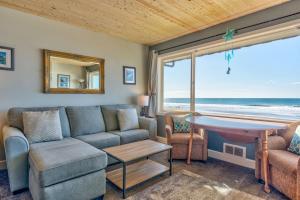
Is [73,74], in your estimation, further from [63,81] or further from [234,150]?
[234,150]

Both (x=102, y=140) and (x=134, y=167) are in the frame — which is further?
(x=102, y=140)

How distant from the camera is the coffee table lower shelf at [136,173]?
6.79 ft

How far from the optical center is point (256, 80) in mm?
2986

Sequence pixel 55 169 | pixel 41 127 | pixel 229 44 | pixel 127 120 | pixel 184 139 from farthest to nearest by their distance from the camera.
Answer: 1. pixel 127 120
2. pixel 229 44
3. pixel 184 139
4. pixel 41 127
5. pixel 55 169

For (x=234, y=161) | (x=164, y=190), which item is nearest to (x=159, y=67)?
(x=234, y=161)

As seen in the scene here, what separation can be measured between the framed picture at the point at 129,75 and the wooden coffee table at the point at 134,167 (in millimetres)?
1859

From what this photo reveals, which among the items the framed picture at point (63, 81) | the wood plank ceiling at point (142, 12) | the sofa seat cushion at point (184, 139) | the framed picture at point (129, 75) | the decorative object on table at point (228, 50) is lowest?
the sofa seat cushion at point (184, 139)

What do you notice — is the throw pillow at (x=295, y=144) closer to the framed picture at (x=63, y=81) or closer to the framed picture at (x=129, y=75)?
the framed picture at (x=129, y=75)

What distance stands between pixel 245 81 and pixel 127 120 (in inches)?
91.7

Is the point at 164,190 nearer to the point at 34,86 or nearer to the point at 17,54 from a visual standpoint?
the point at 34,86

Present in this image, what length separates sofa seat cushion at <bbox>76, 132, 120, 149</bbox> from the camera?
8.46ft

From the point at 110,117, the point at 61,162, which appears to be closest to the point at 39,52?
the point at 110,117

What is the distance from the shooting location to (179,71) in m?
4.03

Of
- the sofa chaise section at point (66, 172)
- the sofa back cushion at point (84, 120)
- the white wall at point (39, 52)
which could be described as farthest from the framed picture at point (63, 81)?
the sofa chaise section at point (66, 172)
